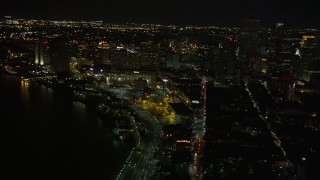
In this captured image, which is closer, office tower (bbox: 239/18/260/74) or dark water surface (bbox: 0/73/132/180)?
dark water surface (bbox: 0/73/132/180)

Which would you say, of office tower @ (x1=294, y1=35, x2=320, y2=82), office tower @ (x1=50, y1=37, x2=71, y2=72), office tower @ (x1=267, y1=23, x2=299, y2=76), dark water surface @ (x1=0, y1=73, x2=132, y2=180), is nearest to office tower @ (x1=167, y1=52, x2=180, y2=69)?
office tower @ (x1=267, y1=23, x2=299, y2=76)

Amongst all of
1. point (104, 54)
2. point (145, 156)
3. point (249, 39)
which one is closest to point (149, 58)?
point (104, 54)

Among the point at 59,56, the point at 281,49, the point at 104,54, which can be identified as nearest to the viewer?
the point at 59,56

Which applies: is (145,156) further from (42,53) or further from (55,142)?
(42,53)

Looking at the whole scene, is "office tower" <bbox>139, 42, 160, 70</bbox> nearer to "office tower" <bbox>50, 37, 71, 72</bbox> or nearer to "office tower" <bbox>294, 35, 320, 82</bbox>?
"office tower" <bbox>50, 37, 71, 72</bbox>

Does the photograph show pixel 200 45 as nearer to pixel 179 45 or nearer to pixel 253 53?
pixel 179 45

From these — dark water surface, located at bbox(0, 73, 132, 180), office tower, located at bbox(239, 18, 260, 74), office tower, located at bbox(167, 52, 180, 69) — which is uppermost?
office tower, located at bbox(239, 18, 260, 74)

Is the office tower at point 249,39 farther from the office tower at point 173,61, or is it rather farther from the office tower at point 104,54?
the office tower at point 104,54

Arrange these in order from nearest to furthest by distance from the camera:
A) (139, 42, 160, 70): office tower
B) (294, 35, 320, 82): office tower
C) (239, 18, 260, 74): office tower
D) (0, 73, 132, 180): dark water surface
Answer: (0, 73, 132, 180): dark water surface, (139, 42, 160, 70): office tower, (294, 35, 320, 82): office tower, (239, 18, 260, 74): office tower

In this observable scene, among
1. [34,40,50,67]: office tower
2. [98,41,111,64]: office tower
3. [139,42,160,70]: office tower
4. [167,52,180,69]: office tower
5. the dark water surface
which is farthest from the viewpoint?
[167,52,180,69]: office tower
